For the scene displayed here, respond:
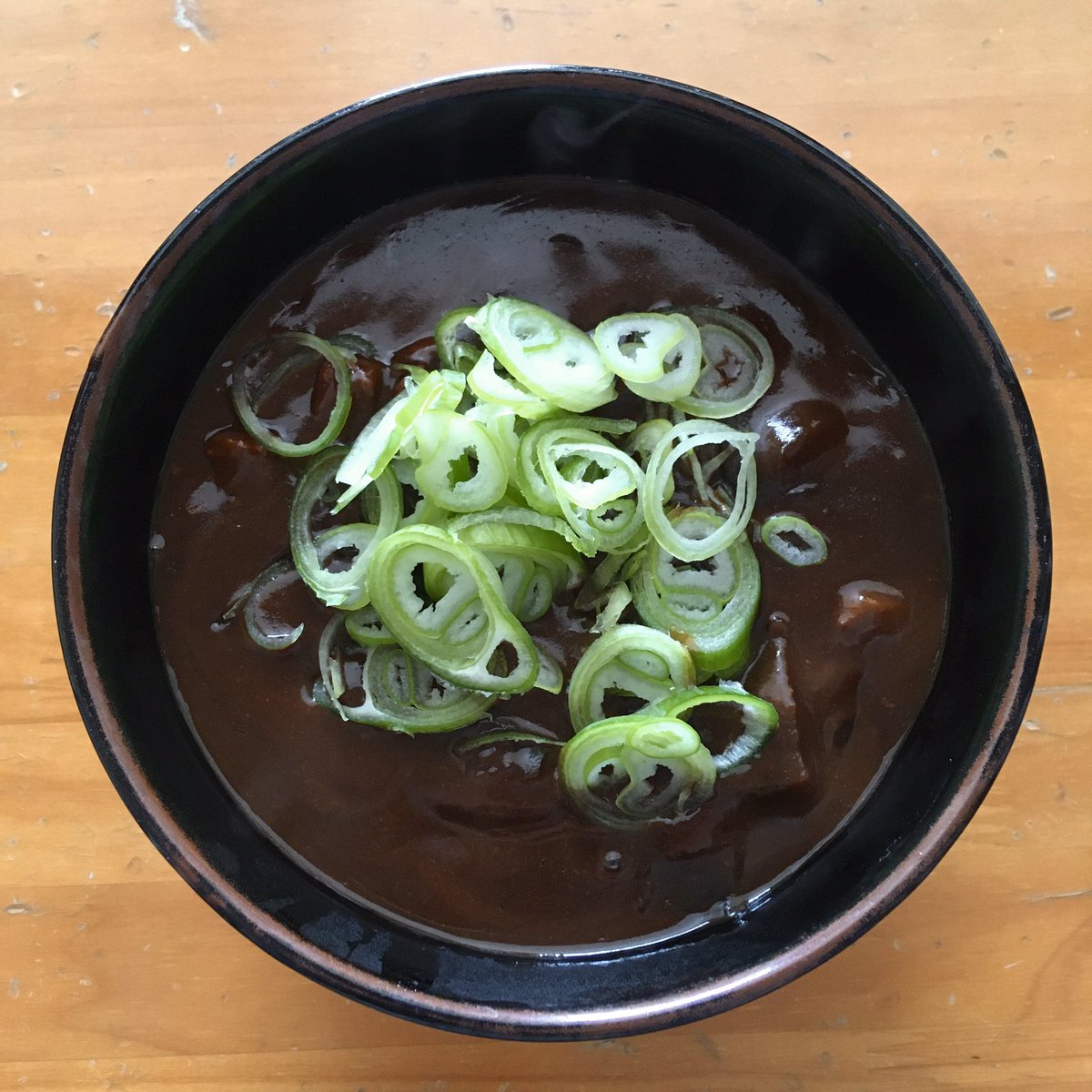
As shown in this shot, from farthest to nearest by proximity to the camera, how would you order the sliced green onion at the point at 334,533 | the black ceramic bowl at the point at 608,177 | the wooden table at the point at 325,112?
1. the wooden table at the point at 325,112
2. the sliced green onion at the point at 334,533
3. the black ceramic bowl at the point at 608,177

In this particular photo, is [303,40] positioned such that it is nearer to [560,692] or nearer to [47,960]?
[560,692]

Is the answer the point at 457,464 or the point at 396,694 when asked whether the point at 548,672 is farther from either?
the point at 457,464

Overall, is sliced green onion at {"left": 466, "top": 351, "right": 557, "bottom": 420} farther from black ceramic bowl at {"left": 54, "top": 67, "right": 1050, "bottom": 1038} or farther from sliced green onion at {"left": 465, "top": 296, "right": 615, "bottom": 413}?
black ceramic bowl at {"left": 54, "top": 67, "right": 1050, "bottom": 1038}

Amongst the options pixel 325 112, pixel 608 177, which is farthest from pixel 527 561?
pixel 325 112

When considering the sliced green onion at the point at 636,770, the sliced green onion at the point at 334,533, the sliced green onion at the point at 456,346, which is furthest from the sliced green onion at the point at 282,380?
the sliced green onion at the point at 636,770

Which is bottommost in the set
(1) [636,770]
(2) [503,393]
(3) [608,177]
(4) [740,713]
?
(1) [636,770]

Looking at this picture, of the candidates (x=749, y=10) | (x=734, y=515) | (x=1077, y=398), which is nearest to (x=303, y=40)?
(x=749, y=10)

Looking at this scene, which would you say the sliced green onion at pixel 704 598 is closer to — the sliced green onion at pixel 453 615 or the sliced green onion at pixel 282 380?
the sliced green onion at pixel 453 615
